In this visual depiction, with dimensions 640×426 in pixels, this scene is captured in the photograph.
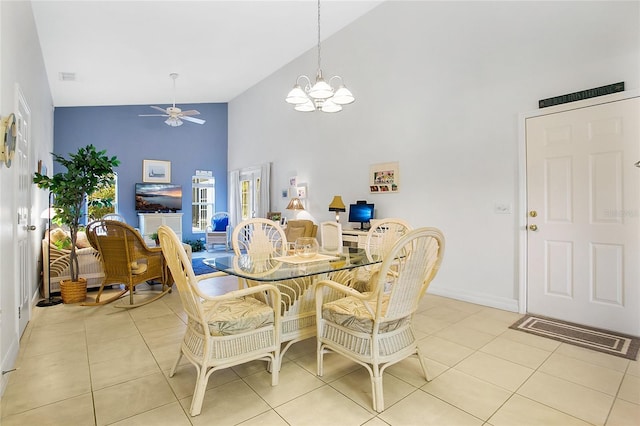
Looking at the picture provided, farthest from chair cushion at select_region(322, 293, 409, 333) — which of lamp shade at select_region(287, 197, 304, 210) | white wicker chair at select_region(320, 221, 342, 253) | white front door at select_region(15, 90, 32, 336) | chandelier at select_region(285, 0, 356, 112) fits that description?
lamp shade at select_region(287, 197, 304, 210)

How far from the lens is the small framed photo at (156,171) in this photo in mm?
8297

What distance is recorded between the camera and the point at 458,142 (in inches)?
154

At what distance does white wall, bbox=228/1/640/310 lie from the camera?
9.96ft

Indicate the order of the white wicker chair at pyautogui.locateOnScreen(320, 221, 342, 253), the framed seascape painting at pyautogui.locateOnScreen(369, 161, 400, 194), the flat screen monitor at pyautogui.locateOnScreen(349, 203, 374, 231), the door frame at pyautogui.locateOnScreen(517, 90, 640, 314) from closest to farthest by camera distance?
the white wicker chair at pyautogui.locateOnScreen(320, 221, 342, 253)
the door frame at pyautogui.locateOnScreen(517, 90, 640, 314)
the framed seascape painting at pyautogui.locateOnScreen(369, 161, 400, 194)
the flat screen monitor at pyautogui.locateOnScreen(349, 203, 374, 231)

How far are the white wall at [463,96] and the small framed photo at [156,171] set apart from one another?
5.14 meters

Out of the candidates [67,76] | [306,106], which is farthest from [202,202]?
[306,106]

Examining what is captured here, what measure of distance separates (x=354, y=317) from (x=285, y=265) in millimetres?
583

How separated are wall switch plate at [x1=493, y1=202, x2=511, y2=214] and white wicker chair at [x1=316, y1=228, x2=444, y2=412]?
207 centimetres

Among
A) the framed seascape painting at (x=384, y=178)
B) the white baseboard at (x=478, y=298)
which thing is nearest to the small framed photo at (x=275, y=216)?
the framed seascape painting at (x=384, y=178)

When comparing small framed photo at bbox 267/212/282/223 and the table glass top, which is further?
small framed photo at bbox 267/212/282/223

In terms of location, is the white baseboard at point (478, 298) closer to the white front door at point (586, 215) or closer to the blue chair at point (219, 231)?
the white front door at point (586, 215)

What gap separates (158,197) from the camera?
330 inches

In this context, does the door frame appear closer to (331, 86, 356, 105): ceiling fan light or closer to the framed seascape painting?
the framed seascape painting

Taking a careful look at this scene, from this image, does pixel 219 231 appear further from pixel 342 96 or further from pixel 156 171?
pixel 342 96
